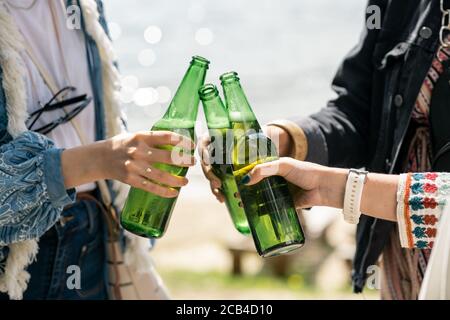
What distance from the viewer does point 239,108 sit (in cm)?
183

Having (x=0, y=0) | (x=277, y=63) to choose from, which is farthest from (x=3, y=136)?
(x=277, y=63)

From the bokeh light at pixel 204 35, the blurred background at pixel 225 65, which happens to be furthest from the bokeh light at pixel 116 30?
the bokeh light at pixel 204 35

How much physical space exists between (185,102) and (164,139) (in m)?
0.21

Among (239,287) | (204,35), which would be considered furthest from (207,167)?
(204,35)

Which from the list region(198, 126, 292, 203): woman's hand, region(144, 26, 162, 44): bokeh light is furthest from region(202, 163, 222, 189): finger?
region(144, 26, 162, 44): bokeh light

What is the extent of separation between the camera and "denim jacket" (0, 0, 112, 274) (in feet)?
5.76

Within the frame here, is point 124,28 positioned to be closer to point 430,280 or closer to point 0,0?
point 0,0

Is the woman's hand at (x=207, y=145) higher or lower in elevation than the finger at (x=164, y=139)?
lower

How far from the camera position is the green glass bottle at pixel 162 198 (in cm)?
183

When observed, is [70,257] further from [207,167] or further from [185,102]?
[185,102]

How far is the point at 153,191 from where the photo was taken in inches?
67.0

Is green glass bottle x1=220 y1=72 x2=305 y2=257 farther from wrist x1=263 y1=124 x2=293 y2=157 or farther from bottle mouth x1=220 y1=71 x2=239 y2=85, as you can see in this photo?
wrist x1=263 y1=124 x2=293 y2=157

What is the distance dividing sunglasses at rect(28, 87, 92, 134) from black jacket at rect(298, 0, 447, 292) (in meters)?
0.67

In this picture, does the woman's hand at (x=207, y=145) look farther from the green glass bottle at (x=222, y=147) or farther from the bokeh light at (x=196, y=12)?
the bokeh light at (x=196, y=12)
